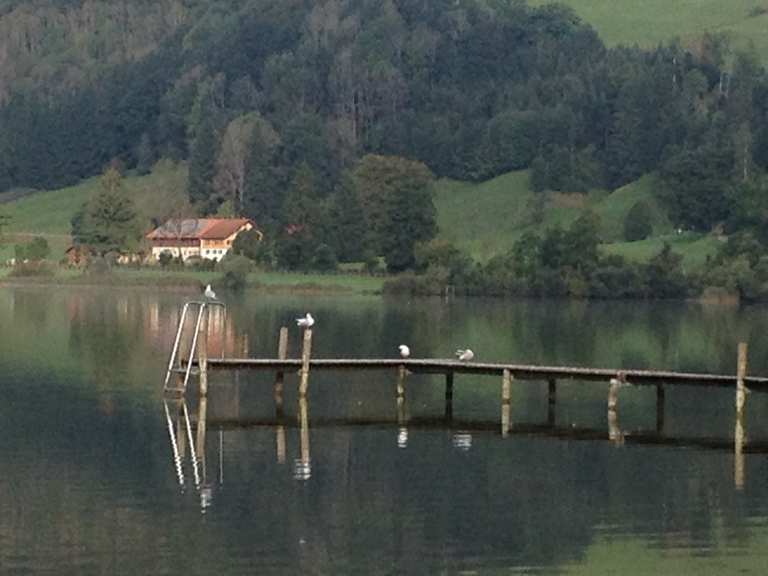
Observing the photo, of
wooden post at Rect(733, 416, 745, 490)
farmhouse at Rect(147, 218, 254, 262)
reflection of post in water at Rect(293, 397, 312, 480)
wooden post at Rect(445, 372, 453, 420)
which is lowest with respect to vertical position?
wooden post at Rect(733, 416, 745, 490)

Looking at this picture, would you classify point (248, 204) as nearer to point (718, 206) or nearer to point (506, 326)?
point (718, 206)

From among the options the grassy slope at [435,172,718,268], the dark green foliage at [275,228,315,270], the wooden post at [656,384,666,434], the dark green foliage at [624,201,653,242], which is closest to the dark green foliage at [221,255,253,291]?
the dark green foliage at [275,228,315,270]

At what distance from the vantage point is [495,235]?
567 ft

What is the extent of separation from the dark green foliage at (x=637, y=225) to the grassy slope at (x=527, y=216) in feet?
2.77

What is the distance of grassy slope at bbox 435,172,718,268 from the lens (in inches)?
6043

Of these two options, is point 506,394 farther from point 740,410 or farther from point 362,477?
point 362,477

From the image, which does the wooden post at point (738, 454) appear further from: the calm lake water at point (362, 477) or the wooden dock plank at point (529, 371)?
the wooden dock plank at point (529, 371)

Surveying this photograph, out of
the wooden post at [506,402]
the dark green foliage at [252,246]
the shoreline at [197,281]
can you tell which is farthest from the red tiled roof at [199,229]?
the wooden post at [506,402]

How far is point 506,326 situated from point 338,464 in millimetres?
54453

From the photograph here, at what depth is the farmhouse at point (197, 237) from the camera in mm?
173625

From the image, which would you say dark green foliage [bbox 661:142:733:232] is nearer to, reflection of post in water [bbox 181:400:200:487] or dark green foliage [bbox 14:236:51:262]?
dark green foliage [bbox 14:236:51:262]

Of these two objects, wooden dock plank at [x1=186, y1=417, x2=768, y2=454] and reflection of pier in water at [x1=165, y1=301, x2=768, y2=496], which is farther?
reflection of pier in water at [x1=165, y1=301, x2=768, y2=496]

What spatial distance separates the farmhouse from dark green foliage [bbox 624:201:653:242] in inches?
1311

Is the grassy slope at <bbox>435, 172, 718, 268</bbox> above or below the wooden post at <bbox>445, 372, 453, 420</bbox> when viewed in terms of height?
above
